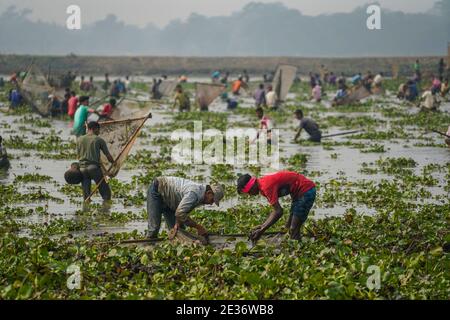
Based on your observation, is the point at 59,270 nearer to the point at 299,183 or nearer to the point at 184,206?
the point at 184,206

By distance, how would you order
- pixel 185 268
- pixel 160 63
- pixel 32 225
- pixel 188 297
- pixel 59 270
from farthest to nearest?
pixel 160 63 → pixel 32 225 → pixel 185 268 → pixel 59 270 → pixel 188 297

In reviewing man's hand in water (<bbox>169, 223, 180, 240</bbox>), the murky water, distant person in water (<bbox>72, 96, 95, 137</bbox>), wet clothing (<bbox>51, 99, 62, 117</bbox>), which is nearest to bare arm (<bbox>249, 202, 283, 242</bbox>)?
man's hand in water (<bbox>169, 223, 180, 240</bbox>)

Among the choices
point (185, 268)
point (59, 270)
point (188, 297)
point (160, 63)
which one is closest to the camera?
point (188, 297)

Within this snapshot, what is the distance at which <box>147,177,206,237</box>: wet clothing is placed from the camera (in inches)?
452

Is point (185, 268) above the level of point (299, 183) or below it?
below

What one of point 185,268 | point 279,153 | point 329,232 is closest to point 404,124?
point 279,153

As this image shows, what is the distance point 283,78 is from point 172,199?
28348 millimetres

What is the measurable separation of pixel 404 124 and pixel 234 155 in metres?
11.7

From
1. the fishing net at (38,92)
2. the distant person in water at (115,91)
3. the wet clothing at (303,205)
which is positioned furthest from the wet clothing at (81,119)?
the distant person in water at (115,91)

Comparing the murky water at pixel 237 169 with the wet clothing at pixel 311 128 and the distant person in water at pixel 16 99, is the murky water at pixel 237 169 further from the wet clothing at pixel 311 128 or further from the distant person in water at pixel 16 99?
the distant person in water at pixel 16 99

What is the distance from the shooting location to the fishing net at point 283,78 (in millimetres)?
39750

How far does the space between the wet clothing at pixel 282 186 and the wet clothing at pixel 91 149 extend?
15.2ft

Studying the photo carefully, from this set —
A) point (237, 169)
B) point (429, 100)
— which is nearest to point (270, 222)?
point (237, 169)

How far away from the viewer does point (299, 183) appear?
39.5 feet
